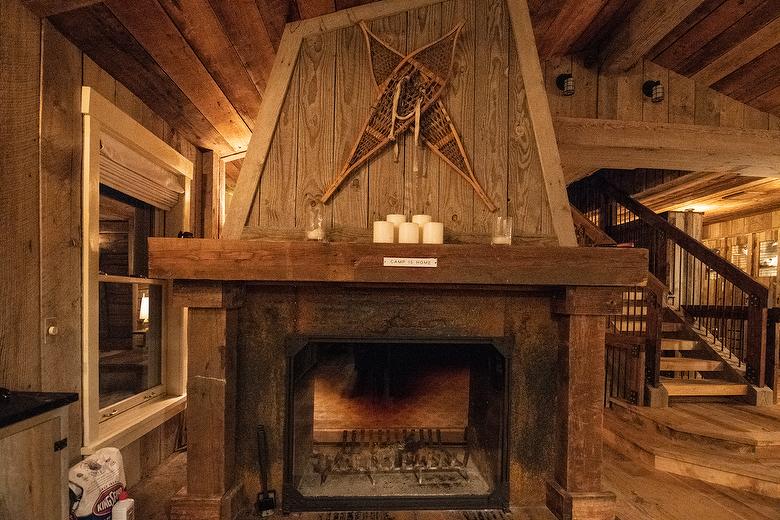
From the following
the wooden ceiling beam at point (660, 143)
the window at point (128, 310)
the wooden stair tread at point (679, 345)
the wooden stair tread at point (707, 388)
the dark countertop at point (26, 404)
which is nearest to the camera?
the dark countertop at point (26, 404)

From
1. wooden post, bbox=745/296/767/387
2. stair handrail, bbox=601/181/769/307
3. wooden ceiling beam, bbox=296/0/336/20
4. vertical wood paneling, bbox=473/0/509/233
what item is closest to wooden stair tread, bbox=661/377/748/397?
wooden post, bbox=745/296/767/387

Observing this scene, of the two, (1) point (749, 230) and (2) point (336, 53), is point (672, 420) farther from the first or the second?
(1) point (749, 230)

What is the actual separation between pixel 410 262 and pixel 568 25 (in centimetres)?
205

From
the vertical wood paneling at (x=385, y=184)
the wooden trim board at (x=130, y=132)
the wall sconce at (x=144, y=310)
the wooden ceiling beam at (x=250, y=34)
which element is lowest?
the wall sconce at (x=144, y=310)

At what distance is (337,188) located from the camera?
1852mm

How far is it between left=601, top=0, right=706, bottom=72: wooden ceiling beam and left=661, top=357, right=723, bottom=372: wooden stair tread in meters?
2.49

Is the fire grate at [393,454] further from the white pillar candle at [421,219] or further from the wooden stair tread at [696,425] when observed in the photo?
the wooden stair tread at [696,425]

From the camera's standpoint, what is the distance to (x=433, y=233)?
1.73m

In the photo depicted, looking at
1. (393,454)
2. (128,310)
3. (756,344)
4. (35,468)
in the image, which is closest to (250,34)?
(128,310)

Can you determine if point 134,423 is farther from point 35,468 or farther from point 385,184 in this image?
point 385,184

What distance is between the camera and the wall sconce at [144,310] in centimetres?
242

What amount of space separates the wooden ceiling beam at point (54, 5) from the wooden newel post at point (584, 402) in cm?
223

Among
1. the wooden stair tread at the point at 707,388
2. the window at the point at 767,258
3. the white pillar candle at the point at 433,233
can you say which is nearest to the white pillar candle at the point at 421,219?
the white pillar candle at the point at 433,233

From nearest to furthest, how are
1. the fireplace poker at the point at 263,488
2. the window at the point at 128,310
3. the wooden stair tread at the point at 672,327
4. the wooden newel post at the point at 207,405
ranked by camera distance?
the wooden newel post at the point at 207,405 < the fireplace poker at the point at 263,488 < the window at the point at 128,310 < the wooden stair tread at the point at 672,327
